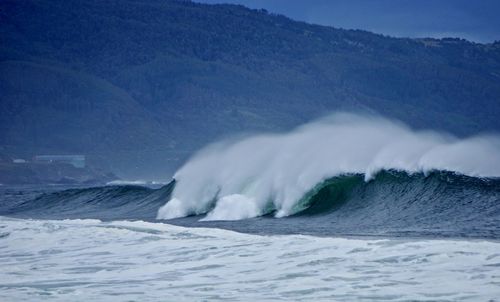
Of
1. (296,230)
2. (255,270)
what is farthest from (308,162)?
(255,270)

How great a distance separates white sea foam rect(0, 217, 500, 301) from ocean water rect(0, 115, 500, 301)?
29 millimetres

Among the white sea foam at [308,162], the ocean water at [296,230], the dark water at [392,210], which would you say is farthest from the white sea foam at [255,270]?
the white sea foam at [308,162]

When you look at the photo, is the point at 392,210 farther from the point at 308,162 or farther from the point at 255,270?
the point at 255,270

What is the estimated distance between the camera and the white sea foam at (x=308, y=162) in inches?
986

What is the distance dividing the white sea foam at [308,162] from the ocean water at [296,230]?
0.06m

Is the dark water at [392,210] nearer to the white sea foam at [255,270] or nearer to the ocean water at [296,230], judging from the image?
the ocean water at [296,230]

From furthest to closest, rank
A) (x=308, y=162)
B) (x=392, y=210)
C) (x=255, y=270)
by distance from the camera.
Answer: (x=308, y=162) < (x=392, y=210) < (x=255, y=270)

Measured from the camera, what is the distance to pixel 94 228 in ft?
73.7

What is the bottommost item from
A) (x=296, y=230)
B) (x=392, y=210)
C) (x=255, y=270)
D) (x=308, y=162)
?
(x=255, y=270)

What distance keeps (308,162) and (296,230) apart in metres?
8.51

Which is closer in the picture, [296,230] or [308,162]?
[296,230]

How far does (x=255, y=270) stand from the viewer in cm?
1425

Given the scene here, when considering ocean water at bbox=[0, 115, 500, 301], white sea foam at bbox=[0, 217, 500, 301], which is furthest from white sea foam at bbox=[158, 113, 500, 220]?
white sea foam at bbox=[0, 217, 500, 301]

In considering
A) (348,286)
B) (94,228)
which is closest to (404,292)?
(348,286)
